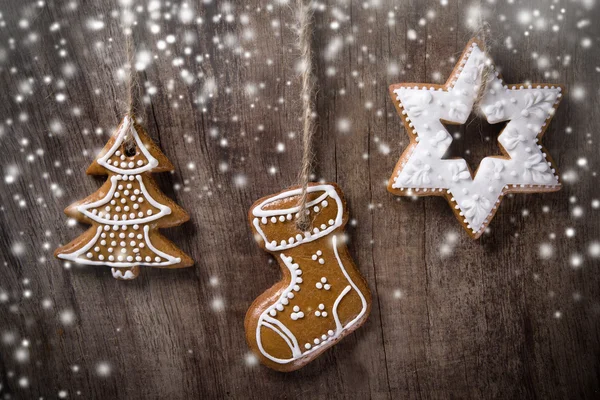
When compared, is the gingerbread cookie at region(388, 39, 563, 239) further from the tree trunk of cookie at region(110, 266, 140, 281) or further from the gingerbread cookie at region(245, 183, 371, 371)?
the tree trunk of cookie at region(110, 266, 140, 281)

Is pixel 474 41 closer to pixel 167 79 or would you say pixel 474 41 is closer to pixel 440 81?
pixel 440 81

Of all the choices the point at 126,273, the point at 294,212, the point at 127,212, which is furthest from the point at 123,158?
the point at 294,212

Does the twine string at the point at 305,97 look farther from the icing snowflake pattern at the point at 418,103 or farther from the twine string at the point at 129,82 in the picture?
the twine string at the point at 129,82

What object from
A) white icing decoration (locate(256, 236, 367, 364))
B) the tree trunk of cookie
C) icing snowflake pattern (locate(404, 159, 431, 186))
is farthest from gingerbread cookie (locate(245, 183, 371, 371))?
the tree trunk of cookie

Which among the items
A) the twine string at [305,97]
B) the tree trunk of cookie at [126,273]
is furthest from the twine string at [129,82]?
the twine string at [305,97]

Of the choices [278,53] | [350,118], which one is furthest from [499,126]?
[278,53]

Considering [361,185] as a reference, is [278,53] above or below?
above
